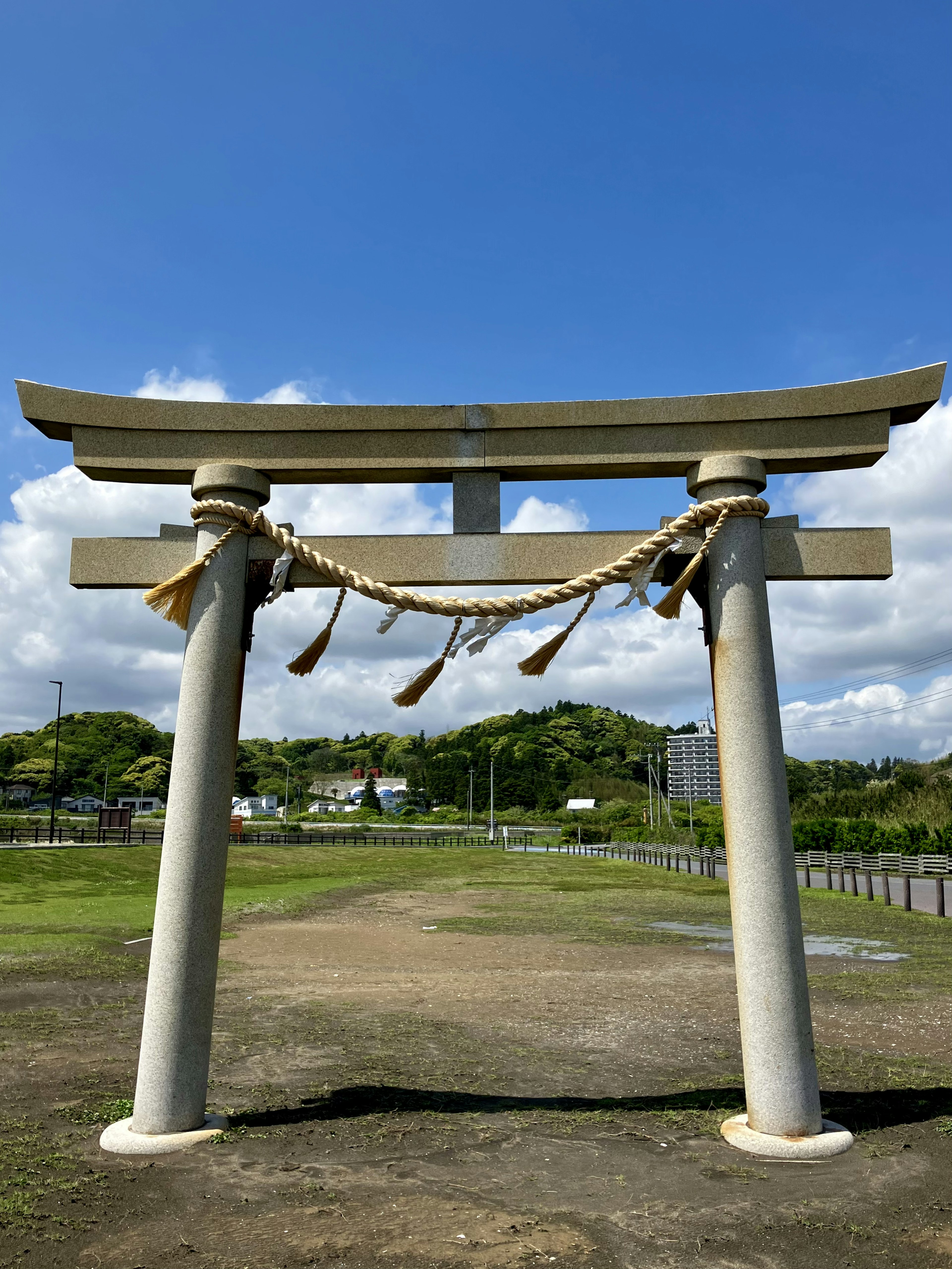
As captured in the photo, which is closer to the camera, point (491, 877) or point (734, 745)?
point (734, 745)

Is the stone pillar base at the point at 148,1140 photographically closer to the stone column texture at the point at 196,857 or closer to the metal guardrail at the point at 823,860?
the stone column texture at the point at 196,857

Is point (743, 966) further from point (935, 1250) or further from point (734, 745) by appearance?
point (935, 1250)

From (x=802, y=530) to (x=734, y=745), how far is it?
5.21 feet

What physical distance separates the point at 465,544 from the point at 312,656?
1338 mm

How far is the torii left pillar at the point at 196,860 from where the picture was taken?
5215mm

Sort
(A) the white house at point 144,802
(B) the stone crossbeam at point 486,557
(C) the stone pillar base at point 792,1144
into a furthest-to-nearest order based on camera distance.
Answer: (A) the white house at point 144,802
(B) the stone crossbeam at point 486,557
(C) the stone pillar base at point 792,1144

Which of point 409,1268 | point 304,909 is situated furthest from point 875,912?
point 409,1268

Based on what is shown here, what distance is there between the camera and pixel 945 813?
111ft

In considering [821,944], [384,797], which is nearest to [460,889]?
[821,944]

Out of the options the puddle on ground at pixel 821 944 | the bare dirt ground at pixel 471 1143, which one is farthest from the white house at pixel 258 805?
the bare dirt ground at pixel 471 1143

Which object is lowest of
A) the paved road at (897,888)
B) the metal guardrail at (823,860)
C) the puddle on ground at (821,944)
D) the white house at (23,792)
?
the puddle on ground at (821,944)

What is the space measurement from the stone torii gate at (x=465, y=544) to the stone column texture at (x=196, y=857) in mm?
12

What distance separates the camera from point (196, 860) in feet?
17.8

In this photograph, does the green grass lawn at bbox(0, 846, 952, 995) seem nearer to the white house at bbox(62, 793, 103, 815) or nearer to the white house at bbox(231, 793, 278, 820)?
the white house at bbox(231, 793, 278, 820)
